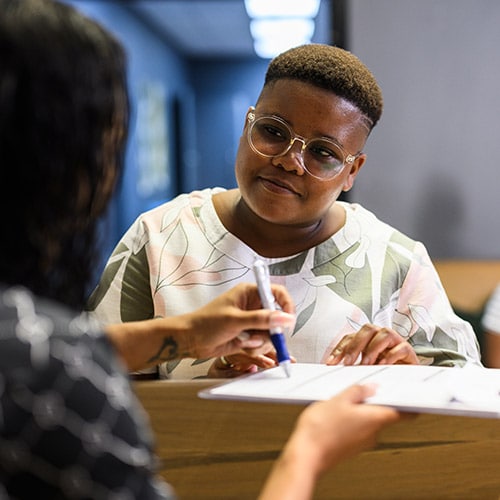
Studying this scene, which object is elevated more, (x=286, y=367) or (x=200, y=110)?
(x=286, y=367)

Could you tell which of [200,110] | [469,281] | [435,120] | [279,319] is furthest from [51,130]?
[200,110]

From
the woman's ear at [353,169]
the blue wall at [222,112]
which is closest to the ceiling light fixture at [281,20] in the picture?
the blue wall at [222,112]

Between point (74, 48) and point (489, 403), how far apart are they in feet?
1.74

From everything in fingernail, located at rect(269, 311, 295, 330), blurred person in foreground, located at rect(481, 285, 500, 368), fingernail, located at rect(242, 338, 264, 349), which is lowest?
blurred person in foreground, located at rect(481, 285, 500, 368)

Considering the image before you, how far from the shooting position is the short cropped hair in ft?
3.78

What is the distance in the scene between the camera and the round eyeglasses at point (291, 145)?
116 centimetres

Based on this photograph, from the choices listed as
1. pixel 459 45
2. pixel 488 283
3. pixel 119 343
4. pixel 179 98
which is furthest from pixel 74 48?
pixel 179 98

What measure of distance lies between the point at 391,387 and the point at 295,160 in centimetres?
46

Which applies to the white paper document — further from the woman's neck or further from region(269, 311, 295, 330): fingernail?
the woman's neck

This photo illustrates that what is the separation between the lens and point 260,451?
0.79 metres

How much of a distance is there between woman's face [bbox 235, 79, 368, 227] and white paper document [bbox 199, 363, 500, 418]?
0.32m

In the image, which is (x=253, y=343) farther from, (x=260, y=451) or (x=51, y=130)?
(x=51, y=130)

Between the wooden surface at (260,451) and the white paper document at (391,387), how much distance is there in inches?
1.0

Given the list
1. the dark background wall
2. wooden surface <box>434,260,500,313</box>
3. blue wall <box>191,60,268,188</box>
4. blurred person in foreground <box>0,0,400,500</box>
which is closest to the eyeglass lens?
blurred person in foreground <box>0,0,400,500</box>
